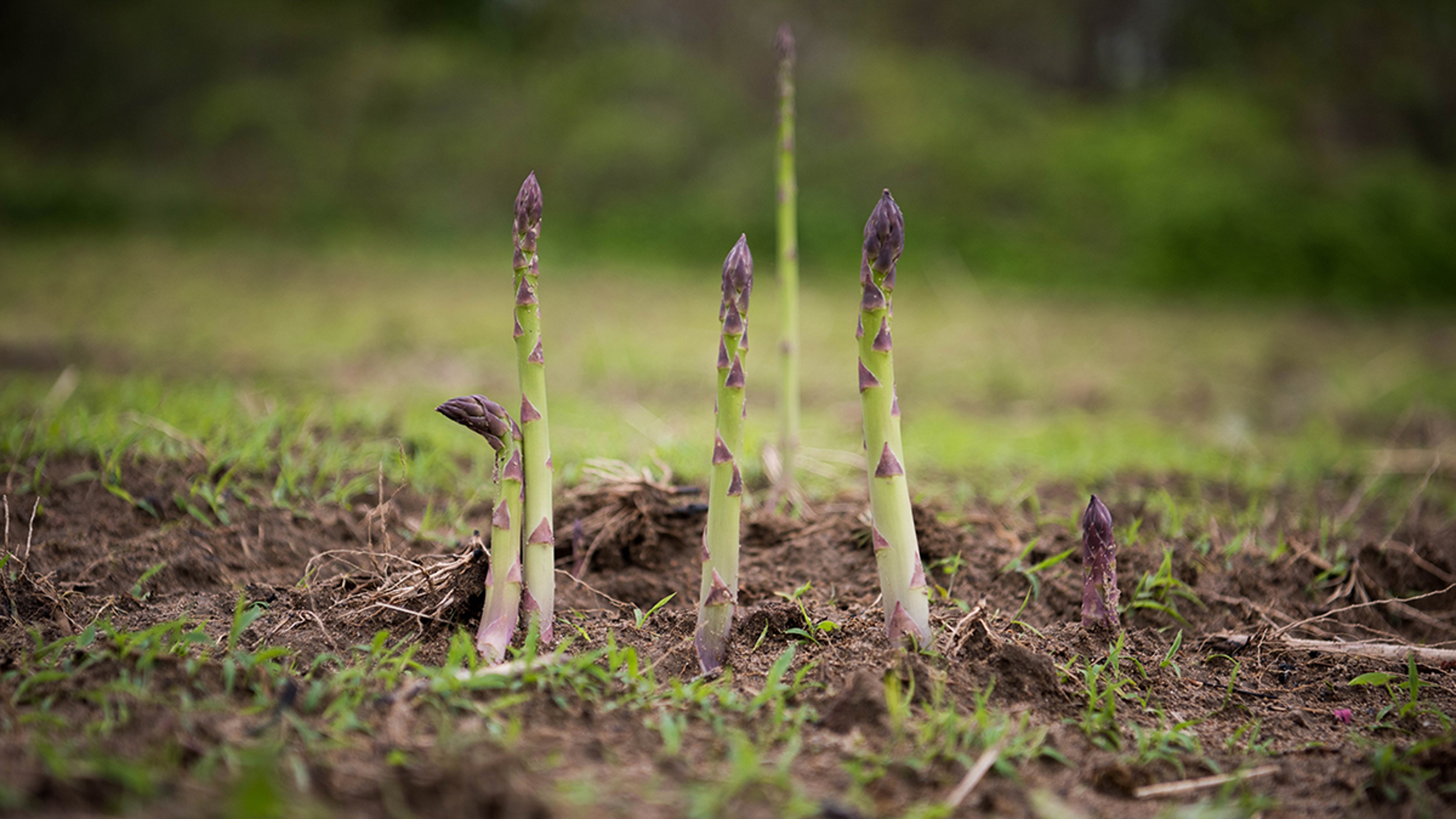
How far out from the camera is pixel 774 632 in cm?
205

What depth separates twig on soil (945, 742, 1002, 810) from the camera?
4.86 feet

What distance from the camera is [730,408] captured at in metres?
1.81

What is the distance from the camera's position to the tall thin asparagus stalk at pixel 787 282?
283 centimetres

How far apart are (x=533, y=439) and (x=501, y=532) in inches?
8.1

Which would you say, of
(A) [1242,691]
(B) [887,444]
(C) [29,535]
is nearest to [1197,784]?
(A) [1242,691]

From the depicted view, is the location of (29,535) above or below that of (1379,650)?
above

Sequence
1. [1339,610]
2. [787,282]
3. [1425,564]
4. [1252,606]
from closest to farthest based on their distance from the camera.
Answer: [1339,610], [1252,606], [1425,564], [787,282]

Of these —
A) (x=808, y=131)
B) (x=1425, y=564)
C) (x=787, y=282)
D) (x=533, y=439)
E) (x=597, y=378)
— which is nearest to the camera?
(x=533, y=439)

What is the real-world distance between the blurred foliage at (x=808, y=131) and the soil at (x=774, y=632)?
21.0 ft

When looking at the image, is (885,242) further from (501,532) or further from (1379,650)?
(1379,650)

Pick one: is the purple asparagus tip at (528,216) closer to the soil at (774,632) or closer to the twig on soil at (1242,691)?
the soil at (774,632)

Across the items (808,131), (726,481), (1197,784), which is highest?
(808,131)

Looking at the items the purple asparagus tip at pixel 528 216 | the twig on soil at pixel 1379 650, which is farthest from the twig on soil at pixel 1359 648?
the purple asparagus tip at pixel 528 216

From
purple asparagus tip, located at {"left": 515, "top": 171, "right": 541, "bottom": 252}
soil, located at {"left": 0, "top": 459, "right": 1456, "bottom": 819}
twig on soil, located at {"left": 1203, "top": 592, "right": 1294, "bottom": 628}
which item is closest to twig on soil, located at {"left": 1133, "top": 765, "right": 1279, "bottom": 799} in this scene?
soil, located at {"left": 0, "top": 459, "right": 1456, "bottom": 819}
